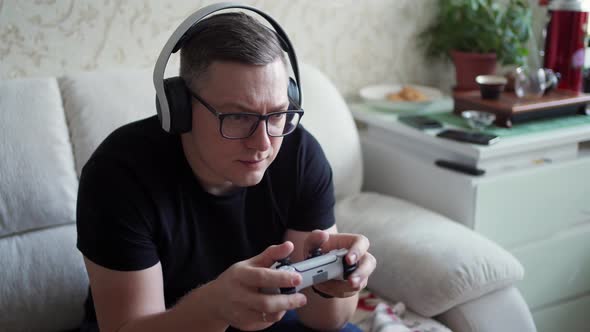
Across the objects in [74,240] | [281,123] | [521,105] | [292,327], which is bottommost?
[292,327]

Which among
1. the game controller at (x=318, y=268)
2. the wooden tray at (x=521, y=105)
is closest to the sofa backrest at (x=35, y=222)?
the game controller at (x=318, y=268)

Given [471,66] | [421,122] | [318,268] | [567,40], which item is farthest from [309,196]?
[567,40]

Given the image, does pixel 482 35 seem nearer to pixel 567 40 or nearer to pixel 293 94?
pixel 567 40

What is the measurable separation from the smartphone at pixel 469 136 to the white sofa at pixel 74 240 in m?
0.23

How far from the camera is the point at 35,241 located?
132cm

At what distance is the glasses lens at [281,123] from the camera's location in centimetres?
98

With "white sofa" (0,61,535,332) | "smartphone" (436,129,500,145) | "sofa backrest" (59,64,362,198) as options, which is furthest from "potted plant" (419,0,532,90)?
"white sofa" (0,61,535,332)

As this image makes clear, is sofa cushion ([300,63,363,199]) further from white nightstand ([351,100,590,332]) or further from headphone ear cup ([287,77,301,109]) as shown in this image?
headphone ear cup ([287,77,301,109])

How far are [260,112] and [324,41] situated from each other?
108cm

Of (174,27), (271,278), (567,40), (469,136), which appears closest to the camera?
(271,278)

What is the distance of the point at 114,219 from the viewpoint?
960mm

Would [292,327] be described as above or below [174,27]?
below

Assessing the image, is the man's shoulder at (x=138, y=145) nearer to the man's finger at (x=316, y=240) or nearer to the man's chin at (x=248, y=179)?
the man's chin at (x=248, y=179)

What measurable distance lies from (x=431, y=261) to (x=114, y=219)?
739 mm
